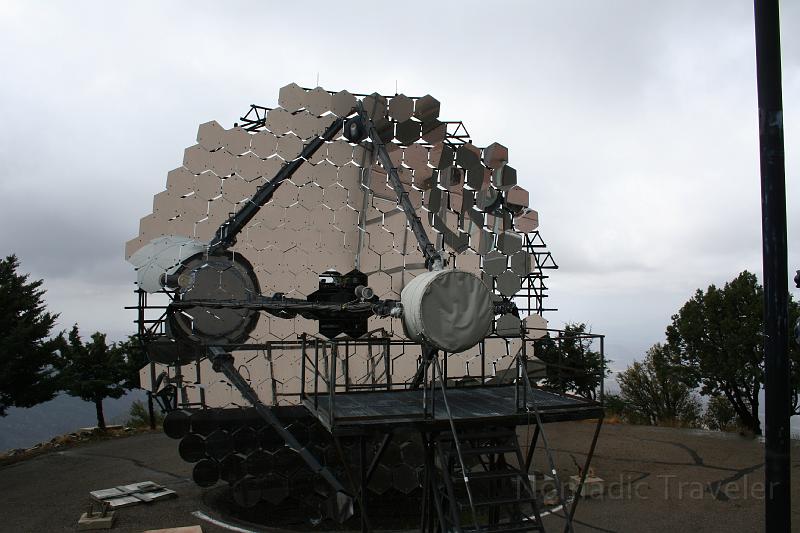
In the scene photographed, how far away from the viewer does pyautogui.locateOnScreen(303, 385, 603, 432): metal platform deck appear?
696 centimetres

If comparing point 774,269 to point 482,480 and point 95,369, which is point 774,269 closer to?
point 482,480

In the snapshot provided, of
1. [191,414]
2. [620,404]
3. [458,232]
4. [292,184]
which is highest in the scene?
[292,184]

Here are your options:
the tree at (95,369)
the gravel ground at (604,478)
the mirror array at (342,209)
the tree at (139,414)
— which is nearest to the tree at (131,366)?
the tree at (95,369)

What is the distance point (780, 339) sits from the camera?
15.1 feet

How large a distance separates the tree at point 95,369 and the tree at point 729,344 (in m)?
25.2

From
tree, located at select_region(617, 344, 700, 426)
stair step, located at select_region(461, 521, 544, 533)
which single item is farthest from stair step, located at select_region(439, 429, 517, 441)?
tree, located at select_region(617, 344, 700, 426)

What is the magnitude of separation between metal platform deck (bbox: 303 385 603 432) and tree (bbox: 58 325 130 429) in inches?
633

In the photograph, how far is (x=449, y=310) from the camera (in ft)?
24.0

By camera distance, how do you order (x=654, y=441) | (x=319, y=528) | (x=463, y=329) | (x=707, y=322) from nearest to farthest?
(x=463, y=329)
(x=319, y=528)
(x=654, y=441)
(x=707, y=322)

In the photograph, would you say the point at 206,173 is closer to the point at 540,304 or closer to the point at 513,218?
the point at 513,218

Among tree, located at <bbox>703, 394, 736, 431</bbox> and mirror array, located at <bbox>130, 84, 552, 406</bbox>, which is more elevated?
mirror array, located at <bbox>130, 84, 552, 406</bbox>

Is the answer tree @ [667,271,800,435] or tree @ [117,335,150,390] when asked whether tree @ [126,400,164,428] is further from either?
tree @ [667,271,800,435]

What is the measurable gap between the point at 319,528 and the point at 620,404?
74.5ft

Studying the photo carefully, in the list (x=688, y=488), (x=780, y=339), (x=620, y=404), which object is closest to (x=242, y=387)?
(x=780, y=339)
